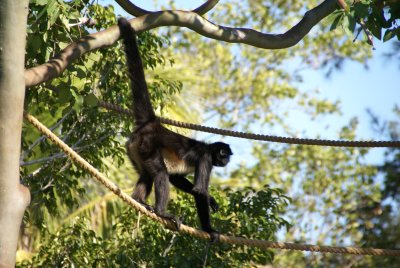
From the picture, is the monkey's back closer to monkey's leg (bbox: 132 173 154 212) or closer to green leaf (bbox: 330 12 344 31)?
monkey's leg (bbox: 132 173 154 212)

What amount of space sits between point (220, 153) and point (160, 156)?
1024mm

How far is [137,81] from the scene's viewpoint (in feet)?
21.2

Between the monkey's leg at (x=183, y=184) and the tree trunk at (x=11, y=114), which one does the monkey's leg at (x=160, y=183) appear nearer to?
the monkey's leg at (x=183, y=184)

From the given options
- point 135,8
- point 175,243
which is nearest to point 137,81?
point 135,8

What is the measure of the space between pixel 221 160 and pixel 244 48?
14255 mm

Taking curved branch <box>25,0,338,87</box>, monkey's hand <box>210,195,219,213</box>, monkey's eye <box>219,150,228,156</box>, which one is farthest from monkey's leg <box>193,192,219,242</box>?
curved branch <box>25,0,338,87</box>

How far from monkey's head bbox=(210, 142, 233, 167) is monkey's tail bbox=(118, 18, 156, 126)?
3.44 ft

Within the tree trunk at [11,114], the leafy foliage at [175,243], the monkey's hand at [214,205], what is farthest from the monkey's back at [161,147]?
the tree trunk at [11,114]

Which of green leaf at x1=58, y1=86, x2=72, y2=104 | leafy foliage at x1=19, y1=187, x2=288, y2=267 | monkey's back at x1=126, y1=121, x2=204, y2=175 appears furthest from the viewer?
leafy foliage at x1=19, y1=187, x2=288, y2=267

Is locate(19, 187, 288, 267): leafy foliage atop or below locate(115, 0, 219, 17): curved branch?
below

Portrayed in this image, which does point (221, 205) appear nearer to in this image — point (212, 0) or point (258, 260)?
point (258, 260)

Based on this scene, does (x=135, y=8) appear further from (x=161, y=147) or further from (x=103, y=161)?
(x=103, y=161)

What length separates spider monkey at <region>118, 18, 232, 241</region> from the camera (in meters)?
6.45

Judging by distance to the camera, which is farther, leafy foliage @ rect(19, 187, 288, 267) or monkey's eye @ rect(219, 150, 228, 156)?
monkey's eye @ rect(219, 150, 228, 156)
